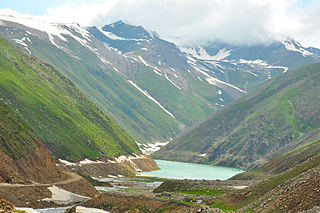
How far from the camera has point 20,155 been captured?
95938 mm

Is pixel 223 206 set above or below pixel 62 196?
above

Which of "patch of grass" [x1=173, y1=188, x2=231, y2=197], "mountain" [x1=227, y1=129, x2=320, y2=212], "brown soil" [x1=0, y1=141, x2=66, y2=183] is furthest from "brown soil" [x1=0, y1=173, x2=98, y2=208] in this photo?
"mountain" [x1=227, y1=129, x2=320, y2=212]

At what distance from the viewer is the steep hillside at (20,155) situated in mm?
87037

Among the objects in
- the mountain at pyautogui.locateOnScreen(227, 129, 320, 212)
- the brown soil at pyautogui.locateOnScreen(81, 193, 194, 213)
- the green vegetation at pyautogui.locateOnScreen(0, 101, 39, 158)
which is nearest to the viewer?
the mountain at pyautogui.locateOnScreen(227, 129, 320, 212)

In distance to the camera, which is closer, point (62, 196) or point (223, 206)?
point (223, 206)

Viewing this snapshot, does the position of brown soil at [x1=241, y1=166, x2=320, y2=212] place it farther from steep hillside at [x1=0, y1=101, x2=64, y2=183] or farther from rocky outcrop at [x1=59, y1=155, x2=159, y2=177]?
rocky outcrop at [x1=59, y1=155, x2=159, y2=177]

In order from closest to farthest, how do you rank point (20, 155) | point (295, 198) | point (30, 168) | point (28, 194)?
1. point (295, 198)
2. point (28, 194)
3. point (20, 155)
4. point (30, 168)

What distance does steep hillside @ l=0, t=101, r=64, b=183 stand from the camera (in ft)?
286

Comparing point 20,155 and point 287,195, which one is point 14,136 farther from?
point 287,195

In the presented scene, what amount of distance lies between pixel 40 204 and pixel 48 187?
31.7 ft

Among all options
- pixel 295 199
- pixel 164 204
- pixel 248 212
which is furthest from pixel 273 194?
pixel 164 204

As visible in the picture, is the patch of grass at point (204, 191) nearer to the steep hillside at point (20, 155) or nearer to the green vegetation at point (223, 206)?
the green vegetation at point (223, 206)

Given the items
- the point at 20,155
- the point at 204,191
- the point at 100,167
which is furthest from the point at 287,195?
the point at 100,167

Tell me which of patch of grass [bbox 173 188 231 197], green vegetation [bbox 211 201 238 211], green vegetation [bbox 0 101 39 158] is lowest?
patch of grass [bbox 173 188 231 197]
